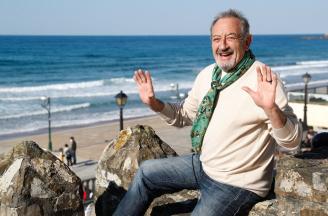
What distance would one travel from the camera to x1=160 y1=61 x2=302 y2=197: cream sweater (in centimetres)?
290

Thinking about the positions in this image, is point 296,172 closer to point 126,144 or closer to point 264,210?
point 264,210

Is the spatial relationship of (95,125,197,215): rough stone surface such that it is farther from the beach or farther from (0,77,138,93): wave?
(0,77,138,93): wave

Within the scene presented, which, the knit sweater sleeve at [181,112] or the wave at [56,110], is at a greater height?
the knit sweater sleeve at [181,112]

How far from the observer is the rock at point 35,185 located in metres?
2.74

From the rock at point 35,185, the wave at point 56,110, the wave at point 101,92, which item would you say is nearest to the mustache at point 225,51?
the rock at point 35,185

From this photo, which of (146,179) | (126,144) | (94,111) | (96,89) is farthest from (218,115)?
(96,89)

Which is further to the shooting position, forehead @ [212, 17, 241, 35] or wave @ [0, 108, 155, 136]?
wave @ [0, 108, 155, 136]

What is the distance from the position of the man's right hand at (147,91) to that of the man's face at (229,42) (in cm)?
55

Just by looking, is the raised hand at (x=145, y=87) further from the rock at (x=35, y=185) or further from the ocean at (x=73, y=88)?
the ocean at (x=73, y=88)

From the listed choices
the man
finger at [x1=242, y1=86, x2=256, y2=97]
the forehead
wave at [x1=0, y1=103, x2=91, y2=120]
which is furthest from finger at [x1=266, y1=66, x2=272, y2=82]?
wave at [x1=0, y1=103, x2=91, y2=120]

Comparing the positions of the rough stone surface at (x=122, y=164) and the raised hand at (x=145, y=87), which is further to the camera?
the rough stone surface at (x=122, y=164)

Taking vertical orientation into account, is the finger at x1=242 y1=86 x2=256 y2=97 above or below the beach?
above

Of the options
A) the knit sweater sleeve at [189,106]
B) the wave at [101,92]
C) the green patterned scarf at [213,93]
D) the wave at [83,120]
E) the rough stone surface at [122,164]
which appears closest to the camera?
the green patterned scarf at [213,93]

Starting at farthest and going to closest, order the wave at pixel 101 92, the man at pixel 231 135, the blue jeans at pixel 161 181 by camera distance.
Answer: the wave at pixel 101 92
the blue jeans at pixel 161 181
the man at pixel 231 135
